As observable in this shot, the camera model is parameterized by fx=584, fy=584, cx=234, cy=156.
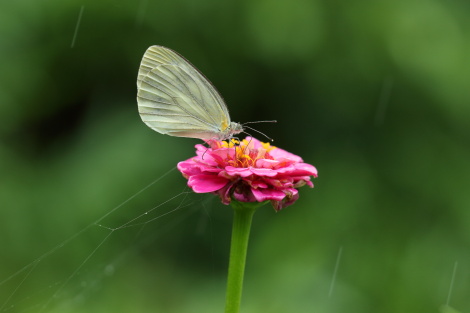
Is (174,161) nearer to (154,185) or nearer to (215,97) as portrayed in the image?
(154,185)

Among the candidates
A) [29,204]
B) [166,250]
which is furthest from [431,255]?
[29,204]

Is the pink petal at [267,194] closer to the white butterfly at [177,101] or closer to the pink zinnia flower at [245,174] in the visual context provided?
the pink zinnia flower at [245,174]

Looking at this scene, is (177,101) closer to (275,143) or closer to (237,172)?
(237,172)

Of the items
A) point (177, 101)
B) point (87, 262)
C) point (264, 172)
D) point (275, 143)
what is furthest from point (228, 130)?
point (275, 143)

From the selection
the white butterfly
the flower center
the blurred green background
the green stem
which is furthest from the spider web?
the green stem

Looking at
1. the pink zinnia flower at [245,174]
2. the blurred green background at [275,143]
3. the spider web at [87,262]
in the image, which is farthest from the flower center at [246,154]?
the blurred green background at [275,143]

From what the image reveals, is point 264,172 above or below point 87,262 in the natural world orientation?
above
